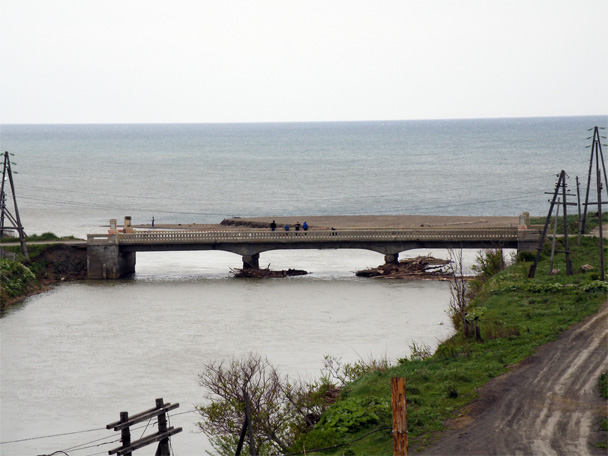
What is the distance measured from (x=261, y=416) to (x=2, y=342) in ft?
59.3

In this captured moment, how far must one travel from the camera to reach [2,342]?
33.9 m

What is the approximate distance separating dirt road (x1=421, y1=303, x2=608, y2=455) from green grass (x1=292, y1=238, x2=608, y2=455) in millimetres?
512

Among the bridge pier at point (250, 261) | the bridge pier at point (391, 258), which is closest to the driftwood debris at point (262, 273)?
the bridge pier at point (250, 261)

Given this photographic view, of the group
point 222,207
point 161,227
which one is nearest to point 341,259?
point 161,227

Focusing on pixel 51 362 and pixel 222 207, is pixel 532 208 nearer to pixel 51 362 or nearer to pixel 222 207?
pixel 222 207

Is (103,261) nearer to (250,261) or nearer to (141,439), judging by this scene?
(250,261)

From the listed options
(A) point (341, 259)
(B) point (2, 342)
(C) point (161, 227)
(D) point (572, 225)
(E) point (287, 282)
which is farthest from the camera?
(C) point (161, 227)

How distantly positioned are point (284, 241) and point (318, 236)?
201 cm

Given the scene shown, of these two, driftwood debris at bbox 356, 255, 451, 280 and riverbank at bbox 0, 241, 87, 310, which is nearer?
riverbank at bbox 0, 241, 87, 310

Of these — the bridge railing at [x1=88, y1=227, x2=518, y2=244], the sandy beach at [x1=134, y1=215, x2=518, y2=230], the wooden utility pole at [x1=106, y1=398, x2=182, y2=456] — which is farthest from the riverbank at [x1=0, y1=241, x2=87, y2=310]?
the wooden utility pole at [x1=106, y1=398, x2=182, y2=456]

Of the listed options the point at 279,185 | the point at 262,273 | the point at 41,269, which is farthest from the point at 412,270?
the point at 279,185

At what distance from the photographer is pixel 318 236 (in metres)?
50.3

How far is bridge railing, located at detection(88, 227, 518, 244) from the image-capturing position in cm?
4894

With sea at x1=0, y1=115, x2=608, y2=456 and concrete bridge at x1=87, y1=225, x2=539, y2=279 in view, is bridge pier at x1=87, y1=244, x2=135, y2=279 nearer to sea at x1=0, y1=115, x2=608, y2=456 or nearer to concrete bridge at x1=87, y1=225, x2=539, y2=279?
concrete bridge at x1=87, y1=225, x2=539, y2=279
